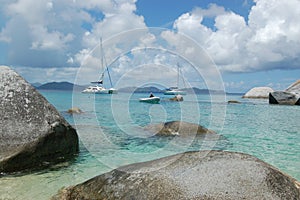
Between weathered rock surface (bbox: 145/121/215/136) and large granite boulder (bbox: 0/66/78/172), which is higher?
large granite boulder (bbox: 0/66/78/172)

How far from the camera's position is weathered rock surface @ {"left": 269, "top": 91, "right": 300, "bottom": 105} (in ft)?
137

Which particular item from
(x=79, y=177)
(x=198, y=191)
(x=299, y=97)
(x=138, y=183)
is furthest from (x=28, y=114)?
(x=299, y=97)

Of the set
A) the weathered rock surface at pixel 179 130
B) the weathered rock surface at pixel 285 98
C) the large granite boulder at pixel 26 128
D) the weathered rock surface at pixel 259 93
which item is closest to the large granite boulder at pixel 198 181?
the large granite boulder at pixel 26 128

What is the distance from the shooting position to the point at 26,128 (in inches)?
257

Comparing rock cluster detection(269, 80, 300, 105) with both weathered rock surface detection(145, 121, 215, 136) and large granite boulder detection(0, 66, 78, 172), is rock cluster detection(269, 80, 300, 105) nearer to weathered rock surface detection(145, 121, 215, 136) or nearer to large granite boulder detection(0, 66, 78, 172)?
weathered rock surface detection(145, 121, 215, 136)

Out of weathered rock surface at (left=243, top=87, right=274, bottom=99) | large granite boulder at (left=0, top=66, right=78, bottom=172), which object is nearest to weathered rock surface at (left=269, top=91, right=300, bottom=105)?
weathered rock surface at (left=243, top=87, right=274, bottom=99)

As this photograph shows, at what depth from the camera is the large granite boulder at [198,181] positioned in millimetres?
3736

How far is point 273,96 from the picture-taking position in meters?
43.6

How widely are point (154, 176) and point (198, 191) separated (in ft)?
2.28

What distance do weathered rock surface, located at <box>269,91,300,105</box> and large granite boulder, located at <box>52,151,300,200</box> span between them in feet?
139

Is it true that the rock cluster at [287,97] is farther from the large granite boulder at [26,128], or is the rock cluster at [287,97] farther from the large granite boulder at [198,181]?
the large granite boulder at [198,181]

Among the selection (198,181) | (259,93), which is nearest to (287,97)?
(259,93)

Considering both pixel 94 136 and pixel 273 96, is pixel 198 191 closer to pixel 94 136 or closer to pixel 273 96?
pixel 94 136

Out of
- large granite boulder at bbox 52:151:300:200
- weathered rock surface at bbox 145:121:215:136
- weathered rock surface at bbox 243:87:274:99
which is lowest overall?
weathered rock surface at bbox 145:121:215:136
